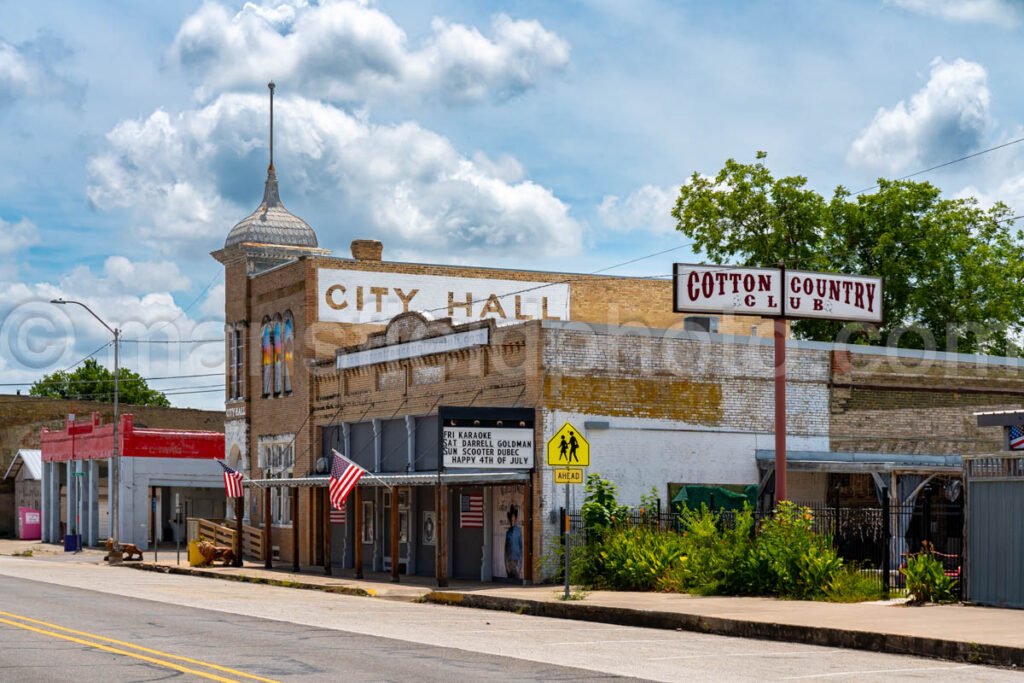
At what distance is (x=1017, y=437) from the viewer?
95.9 ft

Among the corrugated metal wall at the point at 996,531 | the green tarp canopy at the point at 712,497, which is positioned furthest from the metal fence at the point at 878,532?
the green tarp canopy at the point at 712,497

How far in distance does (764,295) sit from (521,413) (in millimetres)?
6384

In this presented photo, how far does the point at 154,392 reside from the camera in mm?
124188

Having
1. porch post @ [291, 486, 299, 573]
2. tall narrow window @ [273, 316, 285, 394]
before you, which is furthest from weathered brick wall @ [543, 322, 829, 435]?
tall narrow window @ [273, 316, 285, 394]

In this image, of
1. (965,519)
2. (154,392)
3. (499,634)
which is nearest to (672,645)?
(499,634)

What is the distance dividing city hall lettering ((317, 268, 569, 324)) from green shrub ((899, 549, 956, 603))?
72.7 feet

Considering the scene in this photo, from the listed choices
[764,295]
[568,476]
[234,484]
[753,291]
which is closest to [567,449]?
[568,476]

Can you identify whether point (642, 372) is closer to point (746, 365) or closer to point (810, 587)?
point (746, 365)

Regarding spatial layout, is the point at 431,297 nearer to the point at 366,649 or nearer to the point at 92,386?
the point at 366,649

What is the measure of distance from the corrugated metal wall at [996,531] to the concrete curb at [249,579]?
13.0 meters

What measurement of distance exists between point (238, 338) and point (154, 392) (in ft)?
259

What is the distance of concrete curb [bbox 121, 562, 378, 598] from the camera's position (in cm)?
3153

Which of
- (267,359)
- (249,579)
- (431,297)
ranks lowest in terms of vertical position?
(249,579)

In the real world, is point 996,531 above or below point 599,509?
above
